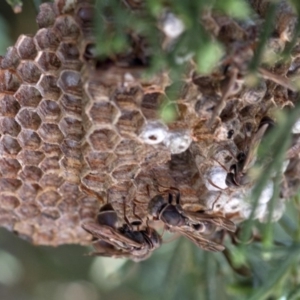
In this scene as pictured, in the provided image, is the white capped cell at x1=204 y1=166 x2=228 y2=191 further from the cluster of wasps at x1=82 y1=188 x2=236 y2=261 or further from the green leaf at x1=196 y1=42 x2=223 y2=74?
the green leaf at x1=196 y1=42 x2=223 y2=74

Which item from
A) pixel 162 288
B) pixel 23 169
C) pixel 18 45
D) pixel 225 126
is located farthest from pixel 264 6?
pixel 162 288

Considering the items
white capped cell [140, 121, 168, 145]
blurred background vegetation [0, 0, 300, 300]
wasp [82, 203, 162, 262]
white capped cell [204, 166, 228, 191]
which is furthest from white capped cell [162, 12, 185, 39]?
wasp [82, 203, 162, 262]

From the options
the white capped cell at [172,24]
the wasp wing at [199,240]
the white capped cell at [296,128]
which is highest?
the white capped cell at [172,24]

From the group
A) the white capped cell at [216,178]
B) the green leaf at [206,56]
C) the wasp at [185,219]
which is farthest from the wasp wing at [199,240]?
the green leaf at [206,56]

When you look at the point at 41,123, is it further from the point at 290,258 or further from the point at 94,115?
the point at 290,258

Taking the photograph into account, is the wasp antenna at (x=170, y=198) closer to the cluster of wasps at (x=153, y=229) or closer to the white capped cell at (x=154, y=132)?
the cluster of wasps at (x=153, y=229)

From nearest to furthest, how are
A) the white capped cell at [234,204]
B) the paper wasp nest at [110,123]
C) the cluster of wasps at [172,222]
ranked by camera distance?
the paper wasp nest at [110,123]
the cluster of wasps at [172,222]
the white capped cell at [234,204]
